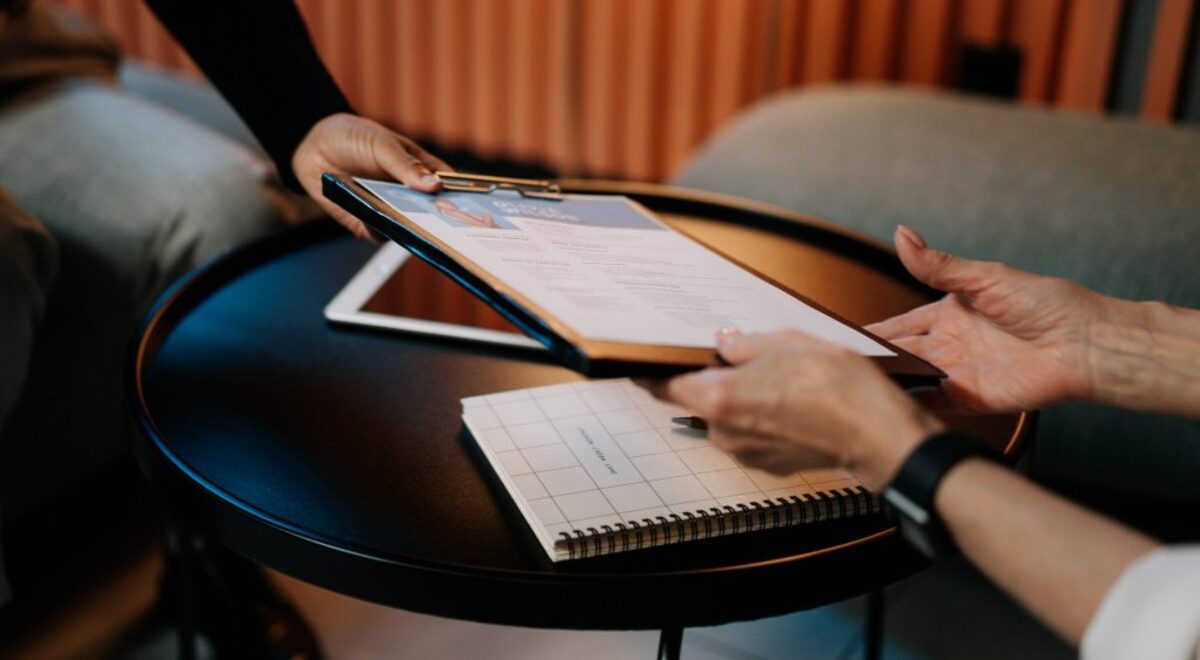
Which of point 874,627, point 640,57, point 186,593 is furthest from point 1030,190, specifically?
point 640,57

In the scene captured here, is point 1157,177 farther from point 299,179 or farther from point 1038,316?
point 299,179

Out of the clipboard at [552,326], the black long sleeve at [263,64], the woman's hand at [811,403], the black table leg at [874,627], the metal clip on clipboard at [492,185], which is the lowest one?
the black table leg at [874,627]

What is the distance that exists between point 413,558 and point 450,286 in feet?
1.26

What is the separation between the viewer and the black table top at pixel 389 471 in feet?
1.91

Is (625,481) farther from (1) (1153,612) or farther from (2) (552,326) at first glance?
(1) (1153,612)

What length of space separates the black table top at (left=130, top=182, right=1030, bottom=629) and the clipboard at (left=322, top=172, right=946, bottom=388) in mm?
111

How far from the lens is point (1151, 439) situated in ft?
3.72

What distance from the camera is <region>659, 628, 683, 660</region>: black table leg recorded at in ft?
2.24

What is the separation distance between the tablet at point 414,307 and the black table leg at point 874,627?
17.2 inches

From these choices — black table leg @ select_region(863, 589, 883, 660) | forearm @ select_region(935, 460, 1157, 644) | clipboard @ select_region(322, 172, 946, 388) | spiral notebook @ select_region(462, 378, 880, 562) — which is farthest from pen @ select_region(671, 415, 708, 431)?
black table leg @ select_region(863, 589, 883, 660)

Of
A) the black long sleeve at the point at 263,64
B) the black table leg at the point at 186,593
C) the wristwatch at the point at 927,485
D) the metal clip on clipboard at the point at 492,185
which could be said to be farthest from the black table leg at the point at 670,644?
the black long sleeve at the point at 263,64

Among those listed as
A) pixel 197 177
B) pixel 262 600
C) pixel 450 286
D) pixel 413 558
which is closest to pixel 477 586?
pixel 413 558

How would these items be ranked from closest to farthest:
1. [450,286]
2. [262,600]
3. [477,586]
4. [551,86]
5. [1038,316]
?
[477,586] → [1038,316] → [450,286] → [262,600] → [551,86]

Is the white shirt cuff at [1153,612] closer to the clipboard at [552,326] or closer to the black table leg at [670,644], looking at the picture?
the clipboard at [552,326]
